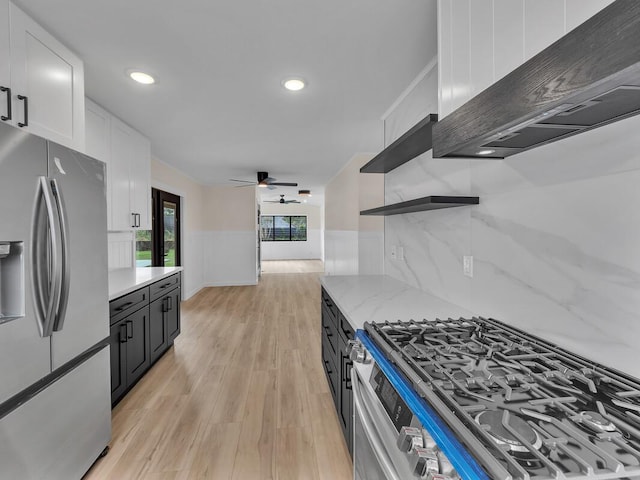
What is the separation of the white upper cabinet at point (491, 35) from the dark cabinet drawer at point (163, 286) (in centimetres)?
285

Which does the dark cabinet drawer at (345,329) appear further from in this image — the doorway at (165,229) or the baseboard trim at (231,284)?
the baseboard trim at (231,284)

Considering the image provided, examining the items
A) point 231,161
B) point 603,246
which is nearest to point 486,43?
point 603,246

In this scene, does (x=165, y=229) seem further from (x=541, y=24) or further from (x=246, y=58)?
(x=541, y=24)

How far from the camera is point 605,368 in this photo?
3.05ft

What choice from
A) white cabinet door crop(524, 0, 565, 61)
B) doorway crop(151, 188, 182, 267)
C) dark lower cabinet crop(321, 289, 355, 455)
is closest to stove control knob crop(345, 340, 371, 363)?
dark lower cabinet crop(321, 289, 355, 455)

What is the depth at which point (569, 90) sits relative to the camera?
593 millimetres

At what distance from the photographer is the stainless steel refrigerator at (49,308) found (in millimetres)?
1213

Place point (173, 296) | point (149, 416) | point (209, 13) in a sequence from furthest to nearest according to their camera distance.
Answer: point (173, 296), point (149, 416), point (209, 13)

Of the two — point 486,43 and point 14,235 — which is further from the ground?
point 486,43

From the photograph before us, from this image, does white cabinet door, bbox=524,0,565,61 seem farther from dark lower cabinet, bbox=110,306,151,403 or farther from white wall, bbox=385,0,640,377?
dark lower cabinet, bbox=110,306,151,403

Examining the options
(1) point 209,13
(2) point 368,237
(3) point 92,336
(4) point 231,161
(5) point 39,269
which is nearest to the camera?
(5) point 39,269

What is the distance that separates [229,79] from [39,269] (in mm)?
1676

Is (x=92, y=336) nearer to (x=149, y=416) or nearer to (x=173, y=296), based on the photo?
(x=149, y=416)

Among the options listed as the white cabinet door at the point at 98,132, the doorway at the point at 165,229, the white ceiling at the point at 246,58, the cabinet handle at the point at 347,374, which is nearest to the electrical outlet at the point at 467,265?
the cabinet handle at the point at 347,374
